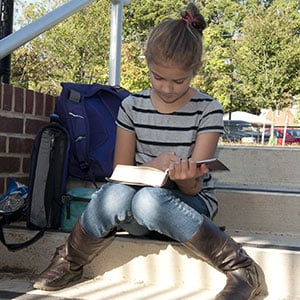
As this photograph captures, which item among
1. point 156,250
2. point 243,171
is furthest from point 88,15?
point 156,250

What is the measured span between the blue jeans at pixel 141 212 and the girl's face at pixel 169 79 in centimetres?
34

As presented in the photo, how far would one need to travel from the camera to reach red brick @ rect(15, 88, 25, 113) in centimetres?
218

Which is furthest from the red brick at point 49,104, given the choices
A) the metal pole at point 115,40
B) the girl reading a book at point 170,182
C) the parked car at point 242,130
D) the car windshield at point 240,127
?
the car windshield at point 240,127

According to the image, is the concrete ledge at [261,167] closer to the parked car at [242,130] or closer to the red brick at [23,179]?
the red brick at [23,179]

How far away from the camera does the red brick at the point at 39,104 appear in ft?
7.62

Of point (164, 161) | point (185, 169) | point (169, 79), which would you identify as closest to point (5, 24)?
point (169, 79)

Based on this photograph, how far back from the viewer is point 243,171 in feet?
8.62

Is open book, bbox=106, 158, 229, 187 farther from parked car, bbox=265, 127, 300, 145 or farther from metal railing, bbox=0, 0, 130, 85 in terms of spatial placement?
parked car, bbox=265, 127, 300, 145

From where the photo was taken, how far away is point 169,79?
167cm

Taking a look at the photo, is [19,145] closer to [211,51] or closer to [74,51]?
[74,51]

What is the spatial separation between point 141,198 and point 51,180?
0.54m

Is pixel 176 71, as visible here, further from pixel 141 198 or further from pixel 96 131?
pixel 96 131

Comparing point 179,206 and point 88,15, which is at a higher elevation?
point 88,15

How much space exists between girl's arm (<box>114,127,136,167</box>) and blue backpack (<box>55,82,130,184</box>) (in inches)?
13.7
